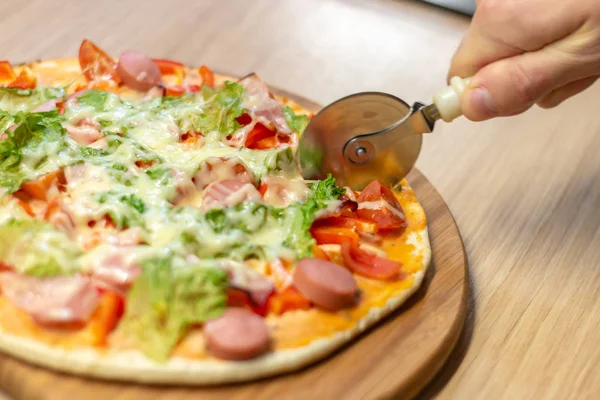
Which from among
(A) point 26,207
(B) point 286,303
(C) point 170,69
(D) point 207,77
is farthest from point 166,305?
(C) point 170,69

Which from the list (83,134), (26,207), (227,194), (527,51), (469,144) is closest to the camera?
(527,51)

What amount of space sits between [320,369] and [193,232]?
2.05 feet

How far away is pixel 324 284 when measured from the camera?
204 centimetres

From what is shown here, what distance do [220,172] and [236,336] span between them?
0.84 m

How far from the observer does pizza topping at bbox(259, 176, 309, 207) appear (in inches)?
97.3

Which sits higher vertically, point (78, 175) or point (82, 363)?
point (78, 175)

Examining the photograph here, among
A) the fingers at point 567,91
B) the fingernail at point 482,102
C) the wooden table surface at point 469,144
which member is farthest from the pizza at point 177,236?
the fingers at point 567,91

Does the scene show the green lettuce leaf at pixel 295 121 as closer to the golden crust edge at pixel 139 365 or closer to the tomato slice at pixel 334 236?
the tomato slice at pixel 334 236

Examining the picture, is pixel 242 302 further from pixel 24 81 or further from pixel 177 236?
pixel 24 81

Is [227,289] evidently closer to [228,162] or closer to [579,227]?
[228,162]

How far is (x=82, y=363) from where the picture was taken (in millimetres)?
1780

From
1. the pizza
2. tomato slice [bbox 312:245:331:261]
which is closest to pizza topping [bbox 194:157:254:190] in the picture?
the pizza

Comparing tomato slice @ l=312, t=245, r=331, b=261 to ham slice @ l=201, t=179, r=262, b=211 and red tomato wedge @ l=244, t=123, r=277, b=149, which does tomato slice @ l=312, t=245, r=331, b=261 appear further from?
red tomato wedge @ l=244, t=123, r=277, b=149

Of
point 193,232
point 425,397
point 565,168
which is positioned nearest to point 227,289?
point 193,232
